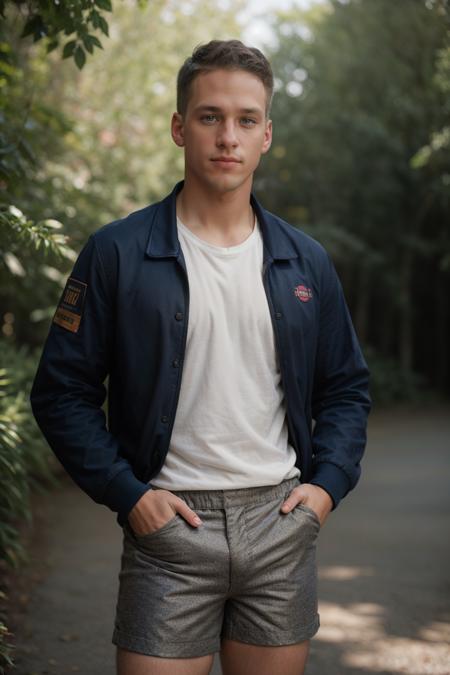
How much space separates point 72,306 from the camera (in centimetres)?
251

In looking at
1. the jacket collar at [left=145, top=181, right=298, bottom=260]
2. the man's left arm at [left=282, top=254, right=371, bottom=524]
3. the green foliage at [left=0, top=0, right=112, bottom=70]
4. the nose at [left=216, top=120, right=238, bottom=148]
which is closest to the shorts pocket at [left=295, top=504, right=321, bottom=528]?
the man's left arm at [left=282, top=254, right=371, bottom=524]

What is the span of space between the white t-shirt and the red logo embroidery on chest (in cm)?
12

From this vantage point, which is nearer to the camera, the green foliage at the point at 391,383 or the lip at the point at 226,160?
the lip at the point at 226,160

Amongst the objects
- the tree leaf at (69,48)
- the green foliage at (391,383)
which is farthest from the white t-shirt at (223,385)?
the green foliage at (391,383)

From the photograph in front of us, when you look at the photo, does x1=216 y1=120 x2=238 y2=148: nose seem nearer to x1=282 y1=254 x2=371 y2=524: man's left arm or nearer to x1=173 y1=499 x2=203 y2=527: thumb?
x1=282 y1=254 x2=371 y2=524: man's left arm

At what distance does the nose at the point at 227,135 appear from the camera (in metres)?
2.52

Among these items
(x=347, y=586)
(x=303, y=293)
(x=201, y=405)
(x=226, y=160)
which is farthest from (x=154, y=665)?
(x=347, y=586)

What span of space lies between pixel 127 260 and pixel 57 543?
5.59 metres

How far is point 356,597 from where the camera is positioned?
6.02m

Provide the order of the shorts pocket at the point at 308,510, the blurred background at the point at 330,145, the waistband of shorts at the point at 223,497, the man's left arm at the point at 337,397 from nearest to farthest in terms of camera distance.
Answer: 1. the waistband of shorts at the point at 223,497
2. the shorts pocket at the point at 308,510
3. the man's left arm at the point at 337,397
4. the blurred background at the point at 330,145

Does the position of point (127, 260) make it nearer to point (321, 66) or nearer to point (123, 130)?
point (123, 130)

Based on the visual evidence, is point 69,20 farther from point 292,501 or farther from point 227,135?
point 292,501

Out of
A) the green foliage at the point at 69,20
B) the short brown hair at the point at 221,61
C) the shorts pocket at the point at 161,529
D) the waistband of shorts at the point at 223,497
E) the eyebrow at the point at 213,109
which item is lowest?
the shorts pocket at the point at 161,529

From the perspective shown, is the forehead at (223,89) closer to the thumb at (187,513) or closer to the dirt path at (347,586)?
the thumb at (187,513)
